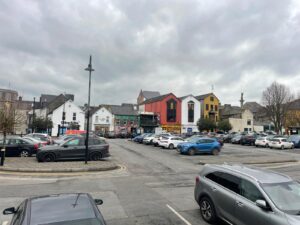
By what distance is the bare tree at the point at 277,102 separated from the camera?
197 ft

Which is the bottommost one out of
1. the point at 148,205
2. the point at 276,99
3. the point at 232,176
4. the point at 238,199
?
the point at 148,205

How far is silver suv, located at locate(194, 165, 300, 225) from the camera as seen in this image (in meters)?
5.24

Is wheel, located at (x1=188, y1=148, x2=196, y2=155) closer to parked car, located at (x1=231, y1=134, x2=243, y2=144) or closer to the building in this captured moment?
parked car, located at (x1=231, y1=134, x2=243, y2=144)

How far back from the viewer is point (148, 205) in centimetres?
852

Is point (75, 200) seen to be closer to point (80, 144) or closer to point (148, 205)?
point (148, 205)

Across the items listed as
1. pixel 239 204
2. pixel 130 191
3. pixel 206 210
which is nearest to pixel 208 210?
pixel 206 210

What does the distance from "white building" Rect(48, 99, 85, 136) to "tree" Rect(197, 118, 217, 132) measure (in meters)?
30.9

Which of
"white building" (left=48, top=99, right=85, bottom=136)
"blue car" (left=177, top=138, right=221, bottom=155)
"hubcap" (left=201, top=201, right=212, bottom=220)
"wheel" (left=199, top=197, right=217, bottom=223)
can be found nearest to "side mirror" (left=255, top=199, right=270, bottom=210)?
"wheel" (left=199, top=197, right=217, bottom=223)

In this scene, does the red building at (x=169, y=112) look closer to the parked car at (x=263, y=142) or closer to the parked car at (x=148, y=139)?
the parked car at (x=148, y=139)

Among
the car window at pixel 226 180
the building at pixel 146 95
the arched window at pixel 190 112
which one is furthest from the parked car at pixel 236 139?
the building at pixel 146 95

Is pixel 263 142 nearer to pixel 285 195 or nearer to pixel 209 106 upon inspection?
pixel 285 195

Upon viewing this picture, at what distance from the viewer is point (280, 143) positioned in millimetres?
34938

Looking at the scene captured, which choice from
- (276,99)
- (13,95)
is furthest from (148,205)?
(13,95)

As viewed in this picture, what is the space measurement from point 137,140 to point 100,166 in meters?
25.9
